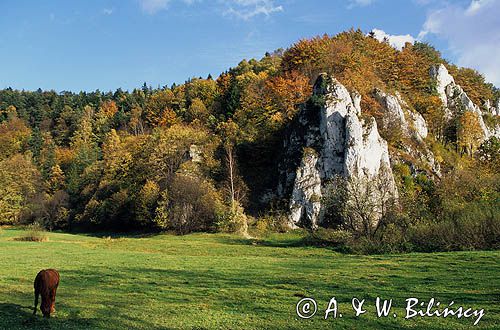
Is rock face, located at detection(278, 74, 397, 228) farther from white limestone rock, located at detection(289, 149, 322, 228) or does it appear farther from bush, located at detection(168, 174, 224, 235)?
bush, located at detection(168, 174, 224, 235)

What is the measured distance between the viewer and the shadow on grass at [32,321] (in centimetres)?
1345

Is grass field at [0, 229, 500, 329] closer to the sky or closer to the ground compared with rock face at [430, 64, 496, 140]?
closer to the ground

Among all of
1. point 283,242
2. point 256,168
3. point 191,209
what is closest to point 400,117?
point 256,168

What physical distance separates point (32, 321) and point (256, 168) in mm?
67541

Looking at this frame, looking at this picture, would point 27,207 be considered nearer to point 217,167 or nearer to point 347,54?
point 217,167

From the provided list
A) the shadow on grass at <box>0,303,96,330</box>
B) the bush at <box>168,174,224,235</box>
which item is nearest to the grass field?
the shadow on grass at <box>0,303,96,330</box>

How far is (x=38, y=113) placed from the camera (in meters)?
174

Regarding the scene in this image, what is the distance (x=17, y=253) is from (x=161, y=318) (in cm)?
2851

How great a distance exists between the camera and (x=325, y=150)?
70812 millimetres

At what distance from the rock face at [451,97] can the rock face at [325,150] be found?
125 ft

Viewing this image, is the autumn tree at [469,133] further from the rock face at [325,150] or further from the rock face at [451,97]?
the rock face at [325,150]

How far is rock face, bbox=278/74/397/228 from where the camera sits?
221ft

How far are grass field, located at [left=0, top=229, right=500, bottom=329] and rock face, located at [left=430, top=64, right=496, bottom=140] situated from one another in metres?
78.4

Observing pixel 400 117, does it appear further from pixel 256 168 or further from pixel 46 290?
pixel 46 290
